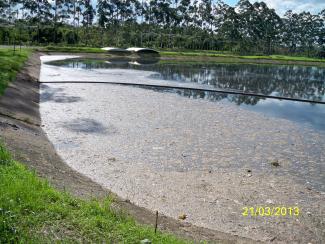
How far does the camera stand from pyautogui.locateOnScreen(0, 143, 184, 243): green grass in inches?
224

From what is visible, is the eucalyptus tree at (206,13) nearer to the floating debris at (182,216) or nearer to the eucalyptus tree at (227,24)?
the eucalyptus tree at (227,24)

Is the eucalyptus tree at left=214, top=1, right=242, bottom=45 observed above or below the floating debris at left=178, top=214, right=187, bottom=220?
above

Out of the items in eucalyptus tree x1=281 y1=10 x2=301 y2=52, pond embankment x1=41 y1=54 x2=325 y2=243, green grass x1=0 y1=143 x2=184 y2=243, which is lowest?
pond embankment x1=41 y1=54 x2=325 y2=243

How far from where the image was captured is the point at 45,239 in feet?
18.2

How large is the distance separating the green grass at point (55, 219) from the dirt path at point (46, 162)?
0.87m

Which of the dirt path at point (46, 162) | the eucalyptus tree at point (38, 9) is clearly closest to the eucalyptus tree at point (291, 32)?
the eucalyptus tree at point (38, 9)

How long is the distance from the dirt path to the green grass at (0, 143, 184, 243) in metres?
0.87

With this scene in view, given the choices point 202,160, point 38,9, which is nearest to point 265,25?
point 38,9

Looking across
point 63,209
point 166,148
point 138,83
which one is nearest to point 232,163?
point 166,148

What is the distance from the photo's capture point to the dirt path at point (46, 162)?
7496 millimetres

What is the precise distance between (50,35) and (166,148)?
68838mm

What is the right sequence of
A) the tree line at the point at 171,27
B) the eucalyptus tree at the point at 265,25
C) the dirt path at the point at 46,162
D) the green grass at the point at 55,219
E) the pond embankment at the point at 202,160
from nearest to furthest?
the green grass at the point at 55,219 → the dirt path at the point at 46,162 → the pond embankment at the point at 202,160 → the tree line at the point at 171,27 → the eucalyptus tree at the point at 265,25
